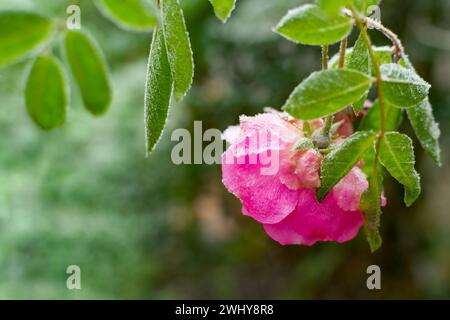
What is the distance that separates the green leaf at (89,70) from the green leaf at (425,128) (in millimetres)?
227

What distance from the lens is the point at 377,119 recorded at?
46 cm

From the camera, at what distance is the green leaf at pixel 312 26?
0.31 meters

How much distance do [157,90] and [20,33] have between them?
0.24ft

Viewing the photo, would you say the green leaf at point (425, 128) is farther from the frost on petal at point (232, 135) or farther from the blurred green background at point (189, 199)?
the blurred green background at point (189, 199)

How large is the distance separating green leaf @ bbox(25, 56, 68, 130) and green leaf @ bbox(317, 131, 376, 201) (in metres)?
0.15

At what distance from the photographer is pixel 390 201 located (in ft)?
5.09

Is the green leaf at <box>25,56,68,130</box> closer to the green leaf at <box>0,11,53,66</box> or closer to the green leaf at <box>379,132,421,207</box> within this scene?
the green leaf at <box>0,11,53,66</box>

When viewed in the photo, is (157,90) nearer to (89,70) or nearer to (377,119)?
(89,70)

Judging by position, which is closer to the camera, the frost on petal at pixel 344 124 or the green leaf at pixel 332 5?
the green leaf at pixel 332 5

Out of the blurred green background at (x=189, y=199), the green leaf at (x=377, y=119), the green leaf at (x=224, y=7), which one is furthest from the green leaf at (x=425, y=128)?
the blurred green background at (x=189, y=199)

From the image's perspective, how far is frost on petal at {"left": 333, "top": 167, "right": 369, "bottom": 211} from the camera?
1.21 feet

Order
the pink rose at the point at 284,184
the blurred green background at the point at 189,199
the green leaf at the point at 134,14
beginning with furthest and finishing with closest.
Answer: the blurred green background at the point at 189,199 → the pink rose at the point at 284,184 → the green leaf at the point at 134,14

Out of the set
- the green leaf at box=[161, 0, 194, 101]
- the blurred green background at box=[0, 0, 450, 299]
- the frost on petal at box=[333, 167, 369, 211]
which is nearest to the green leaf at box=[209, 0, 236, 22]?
the green leaf at box=[161, 0, 194, 101]

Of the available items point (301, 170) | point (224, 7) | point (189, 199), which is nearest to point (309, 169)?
point (301, 170)
